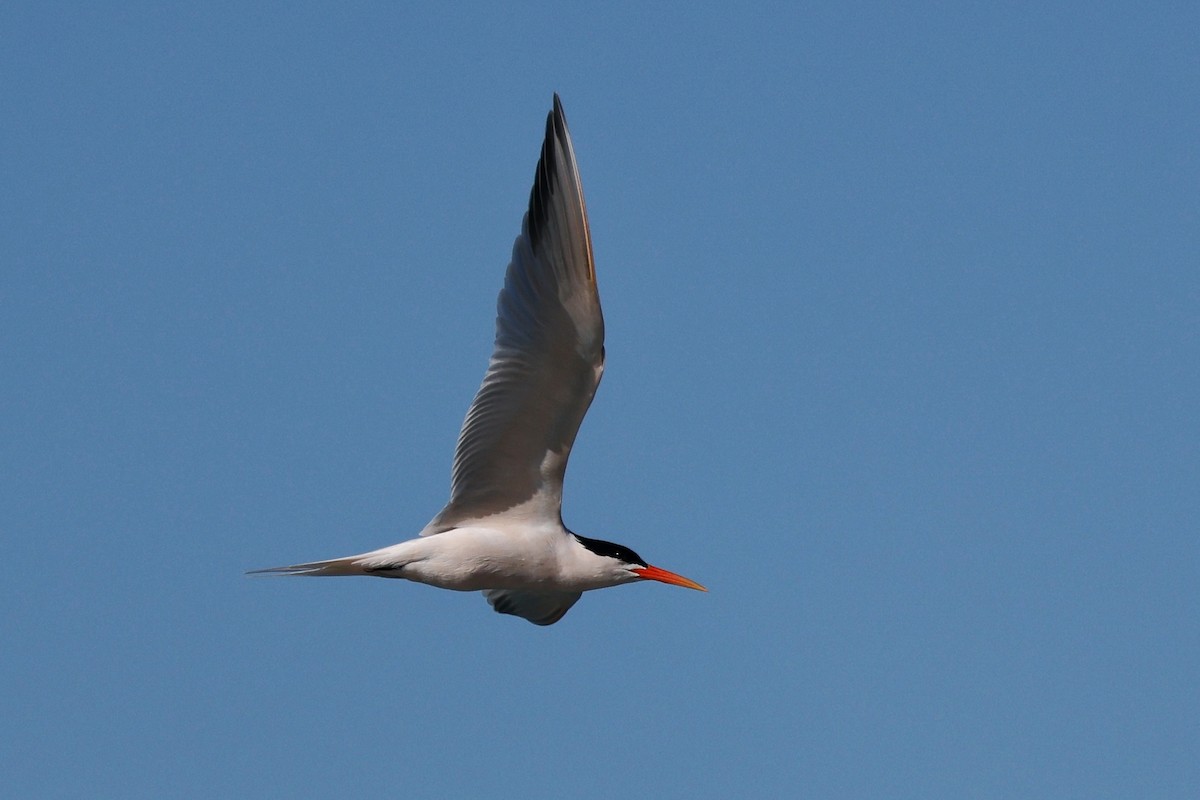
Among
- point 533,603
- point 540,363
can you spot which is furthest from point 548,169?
point 533,603

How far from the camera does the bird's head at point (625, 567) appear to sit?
11172mm

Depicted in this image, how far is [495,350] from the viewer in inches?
400

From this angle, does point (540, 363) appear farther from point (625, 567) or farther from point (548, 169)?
point (625, 567)

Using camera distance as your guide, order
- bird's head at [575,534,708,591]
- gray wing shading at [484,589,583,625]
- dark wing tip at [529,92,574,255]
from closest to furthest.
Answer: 1. dark wing tip at [529,92,574,255]
2. bird's head at [575,534,708,591]
3. gray wing shading at [484,589,583,625]

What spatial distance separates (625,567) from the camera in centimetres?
1130

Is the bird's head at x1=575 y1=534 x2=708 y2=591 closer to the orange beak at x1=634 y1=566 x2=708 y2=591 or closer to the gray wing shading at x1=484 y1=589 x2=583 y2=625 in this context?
the orange beak at x1=634 y1=566 x2=708 y2=591

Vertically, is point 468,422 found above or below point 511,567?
above

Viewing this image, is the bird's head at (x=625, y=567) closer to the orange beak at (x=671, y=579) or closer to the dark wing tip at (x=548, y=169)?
the orange beak at (x=671, y=579)

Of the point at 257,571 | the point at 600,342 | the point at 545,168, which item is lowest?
the point at 257,571

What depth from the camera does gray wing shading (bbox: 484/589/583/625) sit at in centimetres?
1209

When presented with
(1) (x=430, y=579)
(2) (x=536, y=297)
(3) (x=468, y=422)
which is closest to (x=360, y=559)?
(1) (x=430, y=579)

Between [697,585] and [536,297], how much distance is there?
2.94 meters

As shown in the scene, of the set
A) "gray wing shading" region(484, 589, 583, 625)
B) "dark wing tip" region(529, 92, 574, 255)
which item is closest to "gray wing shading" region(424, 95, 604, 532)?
"dark wing tip" region(529, 92, 574, 255)

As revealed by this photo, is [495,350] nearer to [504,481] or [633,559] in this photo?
[504,481]
